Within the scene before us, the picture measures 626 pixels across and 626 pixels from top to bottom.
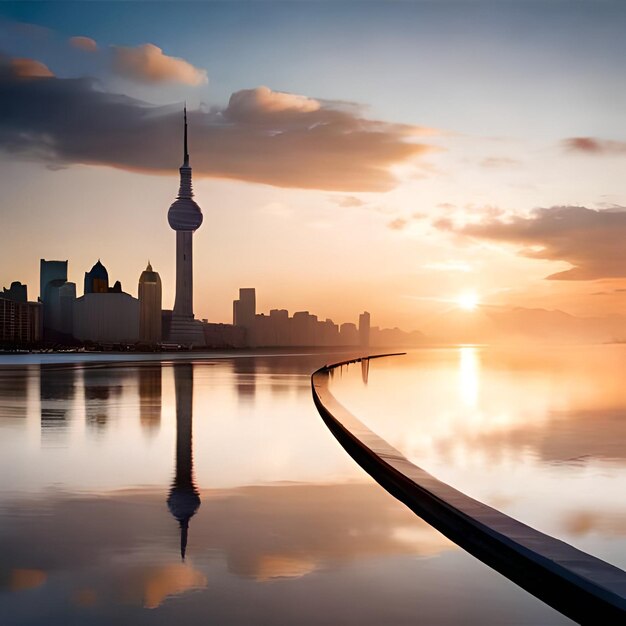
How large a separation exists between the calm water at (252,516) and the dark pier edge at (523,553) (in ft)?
0.70

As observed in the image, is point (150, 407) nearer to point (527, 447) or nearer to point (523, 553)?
point (527, 447)

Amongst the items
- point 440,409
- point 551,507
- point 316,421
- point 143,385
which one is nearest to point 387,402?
point 440,409

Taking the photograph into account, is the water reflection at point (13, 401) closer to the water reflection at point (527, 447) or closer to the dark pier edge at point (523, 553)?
the water reflection at point (527, 447)

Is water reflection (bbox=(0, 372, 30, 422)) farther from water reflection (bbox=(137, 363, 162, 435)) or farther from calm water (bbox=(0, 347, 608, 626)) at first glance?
water reflection (bbox=(137, 363, 162, 435))

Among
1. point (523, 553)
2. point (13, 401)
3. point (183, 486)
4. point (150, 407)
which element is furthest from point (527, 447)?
point (13, 401)

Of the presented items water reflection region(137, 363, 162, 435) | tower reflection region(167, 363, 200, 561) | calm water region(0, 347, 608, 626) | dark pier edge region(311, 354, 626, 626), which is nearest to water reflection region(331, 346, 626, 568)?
calm water region(0, 347, 608, 626)

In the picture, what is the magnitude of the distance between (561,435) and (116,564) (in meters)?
18.4

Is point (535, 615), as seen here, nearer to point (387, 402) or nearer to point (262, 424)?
point (262, 424)

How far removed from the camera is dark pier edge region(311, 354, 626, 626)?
5.90 m

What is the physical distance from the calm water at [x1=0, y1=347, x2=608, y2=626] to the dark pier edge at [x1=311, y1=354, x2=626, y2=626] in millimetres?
213

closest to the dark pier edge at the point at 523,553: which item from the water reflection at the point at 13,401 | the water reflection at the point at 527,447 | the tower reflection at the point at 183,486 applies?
the water reflection at the point at 527,447

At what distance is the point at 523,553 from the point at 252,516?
331 centimetres

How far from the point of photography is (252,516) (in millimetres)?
9242

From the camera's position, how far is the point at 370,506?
33.1 feet
